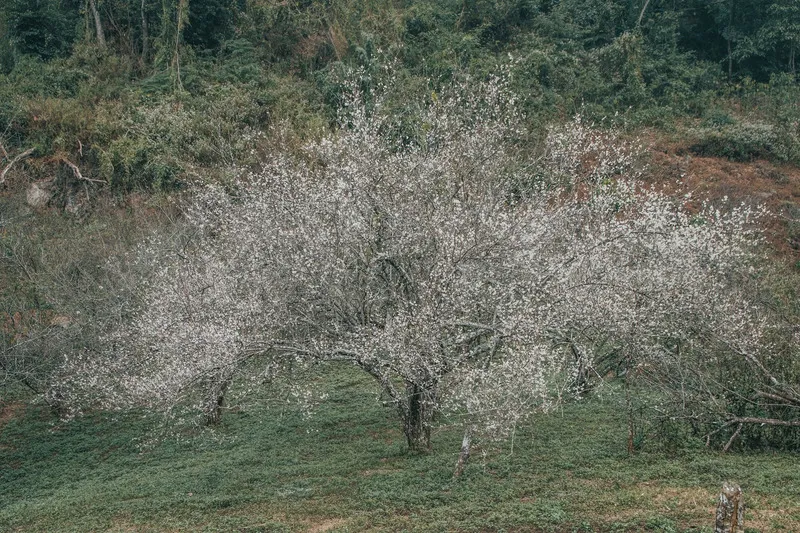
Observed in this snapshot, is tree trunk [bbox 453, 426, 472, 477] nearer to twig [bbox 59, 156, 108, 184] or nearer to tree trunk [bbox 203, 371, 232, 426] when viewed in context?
tree trunk [bbox 203, 371, 232, 426]

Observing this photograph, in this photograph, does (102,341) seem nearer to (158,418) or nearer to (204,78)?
(158,418)

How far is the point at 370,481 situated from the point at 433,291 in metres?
3.88

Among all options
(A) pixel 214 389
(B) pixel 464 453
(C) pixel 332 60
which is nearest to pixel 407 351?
(B) pixel 464 453

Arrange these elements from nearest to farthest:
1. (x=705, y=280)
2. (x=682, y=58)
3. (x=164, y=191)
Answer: (x=705, y=280) < (x=164, y=191) < (x=682, y=58)

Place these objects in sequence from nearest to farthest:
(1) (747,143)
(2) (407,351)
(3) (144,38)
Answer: (2) (407,351)
(1) (747,143)
(3) (144,38)

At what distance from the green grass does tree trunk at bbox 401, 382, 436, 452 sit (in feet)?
1.38

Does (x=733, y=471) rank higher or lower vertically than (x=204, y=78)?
lower

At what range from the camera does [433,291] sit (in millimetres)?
13453

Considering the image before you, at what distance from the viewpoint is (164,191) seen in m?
32.0

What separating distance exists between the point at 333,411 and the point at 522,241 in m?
8.82

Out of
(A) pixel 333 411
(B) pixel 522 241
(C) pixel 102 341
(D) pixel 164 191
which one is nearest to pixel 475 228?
(B) pixel 522 241

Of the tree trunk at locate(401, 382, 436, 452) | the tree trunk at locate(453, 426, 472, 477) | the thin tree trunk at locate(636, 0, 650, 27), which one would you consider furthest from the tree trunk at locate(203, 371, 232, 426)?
the thin tree trunk at locate(636, 0, 650, 27)

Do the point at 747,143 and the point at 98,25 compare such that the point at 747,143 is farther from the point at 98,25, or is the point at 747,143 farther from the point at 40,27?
the point at 40,27

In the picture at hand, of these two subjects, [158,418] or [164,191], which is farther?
[164,191]
